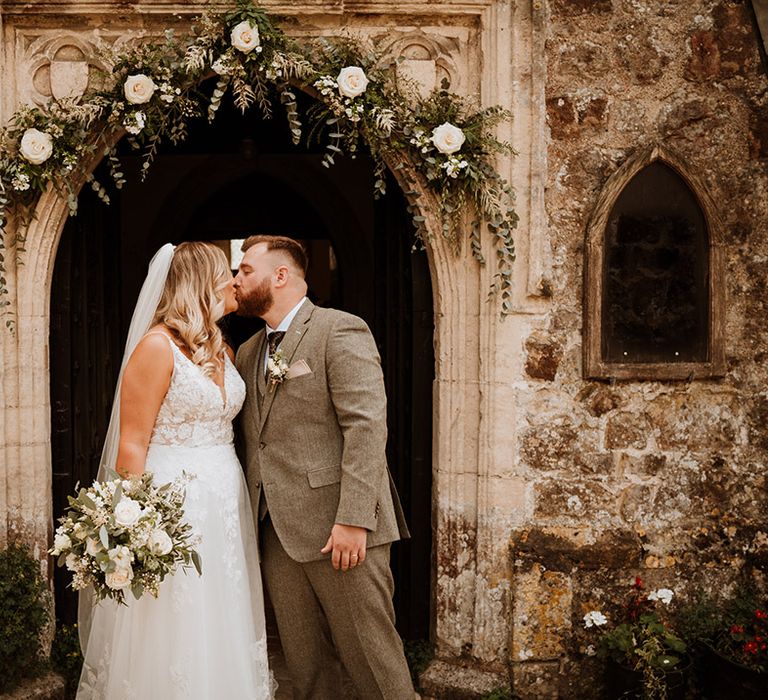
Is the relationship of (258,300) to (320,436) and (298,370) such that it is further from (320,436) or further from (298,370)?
(320,436)

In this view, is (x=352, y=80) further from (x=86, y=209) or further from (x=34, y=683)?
(x=34, y=683)

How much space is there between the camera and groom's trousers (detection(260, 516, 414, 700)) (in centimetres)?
347

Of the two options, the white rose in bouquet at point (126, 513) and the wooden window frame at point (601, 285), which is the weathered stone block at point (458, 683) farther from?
the white rose in bouquet at point (126, 513)

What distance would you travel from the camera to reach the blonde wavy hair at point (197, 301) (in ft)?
11.1

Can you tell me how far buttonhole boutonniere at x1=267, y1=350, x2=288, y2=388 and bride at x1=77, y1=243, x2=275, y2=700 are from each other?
17 centimetres

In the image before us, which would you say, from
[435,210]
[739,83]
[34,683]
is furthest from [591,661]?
[739,83]

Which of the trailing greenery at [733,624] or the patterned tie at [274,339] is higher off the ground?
the patterned tie at [274,339]

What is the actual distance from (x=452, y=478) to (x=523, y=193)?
5.02 feet

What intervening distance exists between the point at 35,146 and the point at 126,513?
2.05 metres

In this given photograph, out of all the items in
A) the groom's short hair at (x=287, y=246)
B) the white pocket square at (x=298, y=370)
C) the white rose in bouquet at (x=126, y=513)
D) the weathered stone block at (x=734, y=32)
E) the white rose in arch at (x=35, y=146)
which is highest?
the weathered stone block at (x=734, y=32)

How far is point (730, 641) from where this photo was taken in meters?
4.12

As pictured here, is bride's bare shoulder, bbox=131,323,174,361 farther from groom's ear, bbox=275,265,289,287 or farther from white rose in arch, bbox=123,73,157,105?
white rose in arch, bbox=123,73,157,105

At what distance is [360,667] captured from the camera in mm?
3549

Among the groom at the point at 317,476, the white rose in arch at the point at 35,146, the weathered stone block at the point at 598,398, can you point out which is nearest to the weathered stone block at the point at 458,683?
the groom at the point at 317,476
